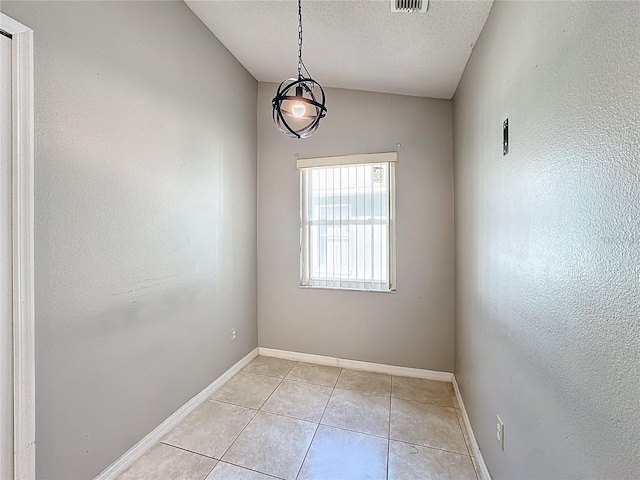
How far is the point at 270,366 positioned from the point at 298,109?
240 centimetres

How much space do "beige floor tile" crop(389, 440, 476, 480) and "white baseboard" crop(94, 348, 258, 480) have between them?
4.77ft

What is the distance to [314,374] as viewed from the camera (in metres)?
2.63

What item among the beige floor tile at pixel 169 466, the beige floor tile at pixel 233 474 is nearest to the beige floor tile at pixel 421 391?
the beige floor tile at pixel 233 474

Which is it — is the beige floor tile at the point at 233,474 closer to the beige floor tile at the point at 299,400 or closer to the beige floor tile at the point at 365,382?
the beige floor tile at the point at 299,400

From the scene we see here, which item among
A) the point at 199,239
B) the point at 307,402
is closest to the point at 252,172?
the point at 199,239

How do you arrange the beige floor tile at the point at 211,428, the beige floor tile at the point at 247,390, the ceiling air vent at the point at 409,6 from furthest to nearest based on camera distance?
1. the beige floor tile at the point at 247,390
2. the beige floor tile at the point at 211,428
3. the ceiling air vent at the point at 409,6

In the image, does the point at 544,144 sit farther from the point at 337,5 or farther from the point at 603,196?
the point at 337,5

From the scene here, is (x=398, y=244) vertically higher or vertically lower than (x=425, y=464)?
higher

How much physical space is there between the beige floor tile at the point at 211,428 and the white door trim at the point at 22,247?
77 centimetres

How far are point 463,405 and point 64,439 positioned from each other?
93.9 inches

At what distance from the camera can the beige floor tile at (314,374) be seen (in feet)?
8.22

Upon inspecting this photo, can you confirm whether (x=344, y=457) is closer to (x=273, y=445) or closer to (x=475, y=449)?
(x=273, y=445)

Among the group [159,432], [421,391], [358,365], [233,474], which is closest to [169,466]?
[159,432]

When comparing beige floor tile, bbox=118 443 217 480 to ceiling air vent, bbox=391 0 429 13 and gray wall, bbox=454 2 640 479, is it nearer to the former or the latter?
gray wall, bbox=454 2 640 479
